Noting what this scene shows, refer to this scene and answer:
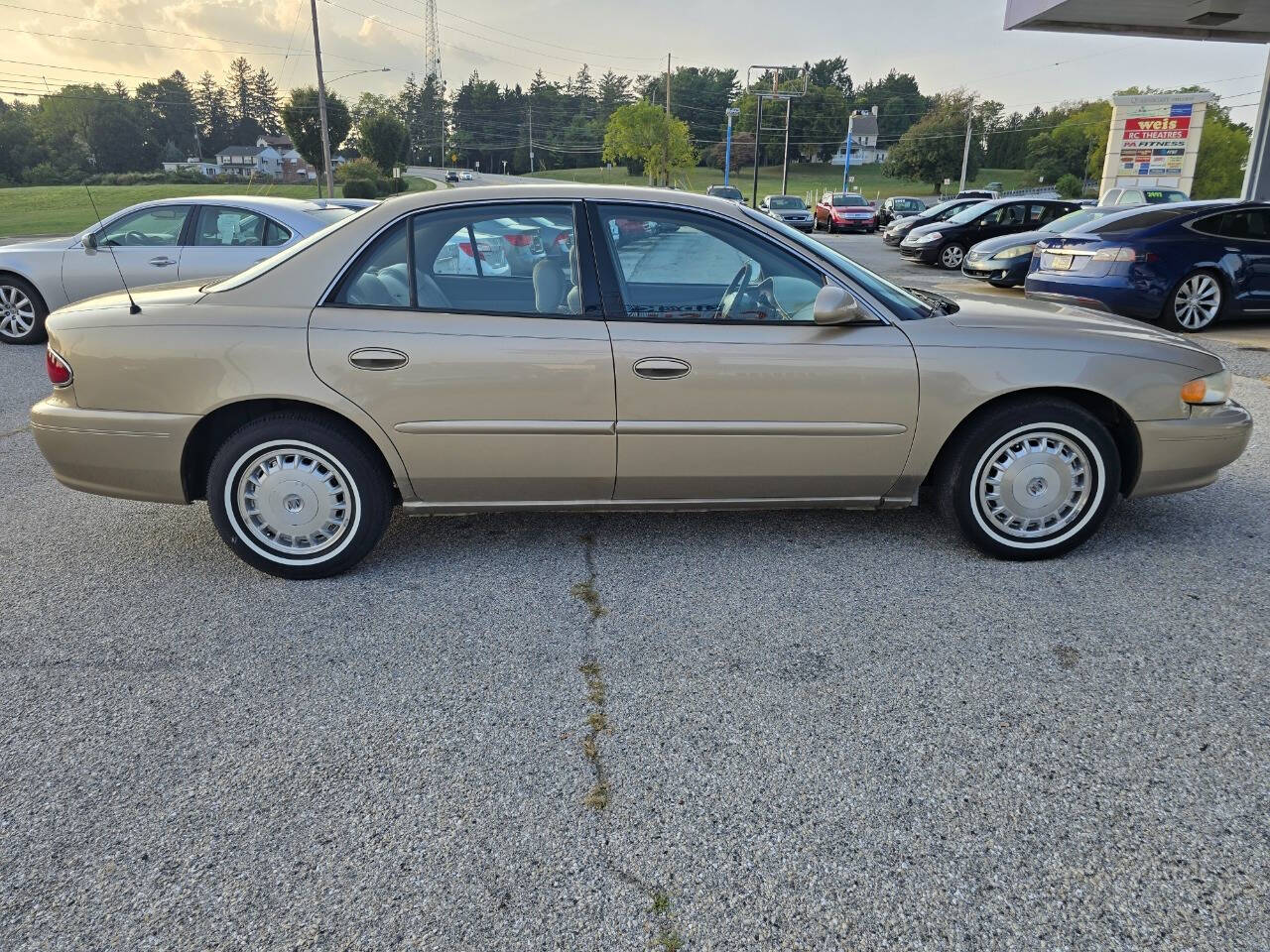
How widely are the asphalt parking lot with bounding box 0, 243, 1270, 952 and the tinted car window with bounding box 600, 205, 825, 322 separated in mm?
1087

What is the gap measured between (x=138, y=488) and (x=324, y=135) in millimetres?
37382

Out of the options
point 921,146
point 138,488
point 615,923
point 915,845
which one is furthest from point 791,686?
point 921,146

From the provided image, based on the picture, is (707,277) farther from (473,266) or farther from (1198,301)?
(1198,301)

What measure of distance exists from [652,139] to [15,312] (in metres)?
72.7

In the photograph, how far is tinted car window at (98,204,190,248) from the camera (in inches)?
348

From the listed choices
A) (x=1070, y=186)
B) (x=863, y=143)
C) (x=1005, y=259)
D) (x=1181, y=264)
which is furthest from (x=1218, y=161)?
(x=1181, y=264)

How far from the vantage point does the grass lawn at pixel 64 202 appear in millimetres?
32581

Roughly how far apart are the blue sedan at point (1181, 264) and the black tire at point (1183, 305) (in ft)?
0.03

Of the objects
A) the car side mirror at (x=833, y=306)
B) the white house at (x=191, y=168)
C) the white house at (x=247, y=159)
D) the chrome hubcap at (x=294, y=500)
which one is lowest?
the chrome hubcap at (x=294, y=500)

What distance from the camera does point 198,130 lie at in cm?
9800

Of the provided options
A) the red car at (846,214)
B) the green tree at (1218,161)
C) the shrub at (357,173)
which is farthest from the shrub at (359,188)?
the green tree at (1218,161)

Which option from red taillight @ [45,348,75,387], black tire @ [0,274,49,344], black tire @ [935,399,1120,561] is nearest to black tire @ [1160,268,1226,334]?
black tire @ [935,399,1120,561]

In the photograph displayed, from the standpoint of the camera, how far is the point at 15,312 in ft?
30.8

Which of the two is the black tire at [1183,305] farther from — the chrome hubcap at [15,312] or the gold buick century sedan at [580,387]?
the chrome hubcap at [15,312]
